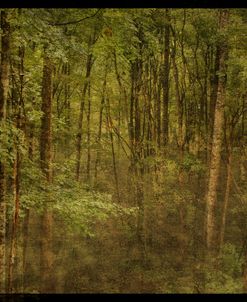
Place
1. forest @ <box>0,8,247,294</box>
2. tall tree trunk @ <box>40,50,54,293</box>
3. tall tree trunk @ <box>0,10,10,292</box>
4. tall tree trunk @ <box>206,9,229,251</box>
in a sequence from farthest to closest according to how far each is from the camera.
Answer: tall tree trunk @ <box>206,9,229,251</box> < tall tree trunk @ <box>40,50,54,293</box> < forest @ <box>0,8,247,294</box> < tall tree trunk @ <box>0,10,10,292</box>

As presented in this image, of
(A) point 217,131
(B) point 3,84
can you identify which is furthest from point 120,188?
(B) point 3,84

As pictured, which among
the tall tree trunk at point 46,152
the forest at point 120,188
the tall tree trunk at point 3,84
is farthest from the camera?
the tall tree trunk at point 46,152

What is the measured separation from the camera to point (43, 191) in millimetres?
8820

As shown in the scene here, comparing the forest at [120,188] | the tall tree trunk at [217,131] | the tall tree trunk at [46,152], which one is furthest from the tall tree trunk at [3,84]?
the tall tree trunk at [217,131]

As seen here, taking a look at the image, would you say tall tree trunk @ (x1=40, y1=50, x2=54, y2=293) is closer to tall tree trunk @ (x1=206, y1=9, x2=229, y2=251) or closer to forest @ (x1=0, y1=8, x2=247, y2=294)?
forest @ (x1=0, y1=8, x2=247, y2=294)

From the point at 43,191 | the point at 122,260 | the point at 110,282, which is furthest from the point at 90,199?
the point at 122,260

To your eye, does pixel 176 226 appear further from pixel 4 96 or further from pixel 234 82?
pixel 4 96

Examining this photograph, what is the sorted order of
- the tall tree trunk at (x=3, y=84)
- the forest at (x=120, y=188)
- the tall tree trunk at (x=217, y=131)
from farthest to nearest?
the tall tree trunk at (x=217, y=131) → the forest at (x=120, y=188) → the tall tree trunk at (x=3, y=84)

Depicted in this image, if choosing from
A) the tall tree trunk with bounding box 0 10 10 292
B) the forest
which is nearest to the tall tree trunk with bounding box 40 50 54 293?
the forest

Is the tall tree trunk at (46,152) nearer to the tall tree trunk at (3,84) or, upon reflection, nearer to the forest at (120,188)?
the forest at (120,188)

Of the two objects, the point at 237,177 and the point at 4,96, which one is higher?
the point at 4,96

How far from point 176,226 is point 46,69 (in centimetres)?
1010

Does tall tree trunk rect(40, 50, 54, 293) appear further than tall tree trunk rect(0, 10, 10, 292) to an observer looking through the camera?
Yes

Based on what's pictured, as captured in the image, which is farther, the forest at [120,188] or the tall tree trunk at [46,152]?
the tall tree trunk at [46,152]
